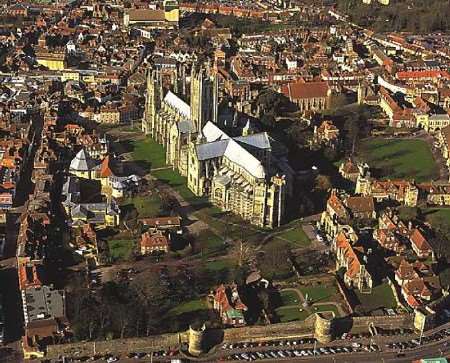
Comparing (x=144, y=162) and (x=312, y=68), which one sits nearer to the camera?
(x=144, y=162)

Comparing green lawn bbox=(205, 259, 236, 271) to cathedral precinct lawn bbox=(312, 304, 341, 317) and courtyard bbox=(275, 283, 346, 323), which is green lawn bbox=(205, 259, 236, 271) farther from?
cathedral precinct lawn bbox=(312, 304, 341, 317)

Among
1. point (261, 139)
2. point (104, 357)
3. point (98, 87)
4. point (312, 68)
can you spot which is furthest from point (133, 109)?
point (104, 357)

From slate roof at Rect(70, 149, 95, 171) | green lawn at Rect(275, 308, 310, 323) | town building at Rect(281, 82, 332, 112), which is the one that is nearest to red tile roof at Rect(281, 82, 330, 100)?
town building at Rect(281, 82, 332, 112)

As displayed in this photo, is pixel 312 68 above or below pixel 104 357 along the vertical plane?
above

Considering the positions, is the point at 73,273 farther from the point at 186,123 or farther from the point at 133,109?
the point at 133,109

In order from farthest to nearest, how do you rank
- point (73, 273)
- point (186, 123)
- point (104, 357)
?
point (186, 123), point (73, 273), point (104, 357)

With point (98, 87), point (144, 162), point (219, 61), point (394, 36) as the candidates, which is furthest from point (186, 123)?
point (394, 36)

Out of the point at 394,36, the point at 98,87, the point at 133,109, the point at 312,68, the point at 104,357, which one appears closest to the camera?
the point at 104,357
